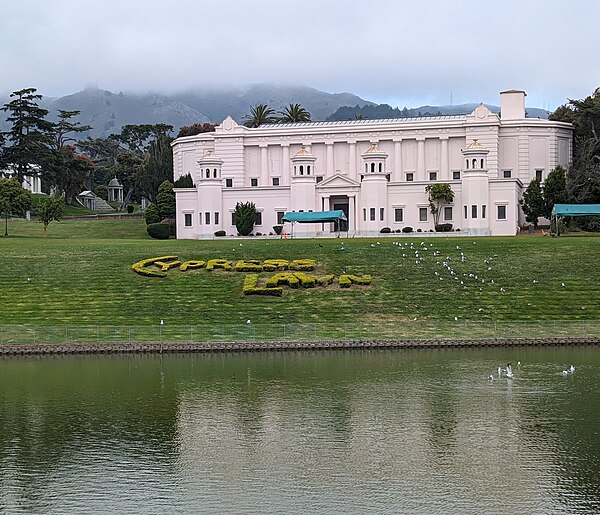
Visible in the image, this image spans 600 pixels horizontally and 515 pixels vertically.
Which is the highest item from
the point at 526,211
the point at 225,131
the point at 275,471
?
the point at 225,131

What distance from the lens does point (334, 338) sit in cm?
5122

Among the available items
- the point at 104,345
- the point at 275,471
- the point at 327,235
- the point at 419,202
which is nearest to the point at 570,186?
the point at 419,202

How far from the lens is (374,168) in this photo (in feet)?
318

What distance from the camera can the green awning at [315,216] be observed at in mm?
89688

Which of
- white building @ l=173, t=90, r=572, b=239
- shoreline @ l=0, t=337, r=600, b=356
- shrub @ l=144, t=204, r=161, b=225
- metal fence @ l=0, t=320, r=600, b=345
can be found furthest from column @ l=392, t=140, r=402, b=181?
shoreline @ l=0, t=337, r=600, b=356

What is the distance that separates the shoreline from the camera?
4916cm

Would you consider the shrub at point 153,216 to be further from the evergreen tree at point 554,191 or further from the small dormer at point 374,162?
the evergreen tree at point 554,191

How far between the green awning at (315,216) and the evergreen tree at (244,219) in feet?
20.1

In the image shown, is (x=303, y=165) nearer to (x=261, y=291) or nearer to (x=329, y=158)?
(x=329, y=158)

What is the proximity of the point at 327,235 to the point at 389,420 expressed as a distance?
205 ft

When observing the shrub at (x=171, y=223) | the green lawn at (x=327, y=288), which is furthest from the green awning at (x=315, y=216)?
the shrub at (x=171, y=223)

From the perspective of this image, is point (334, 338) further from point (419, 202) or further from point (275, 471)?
point (419, 202)

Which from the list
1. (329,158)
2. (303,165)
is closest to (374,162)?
(303,165)

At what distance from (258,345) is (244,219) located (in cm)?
4856
